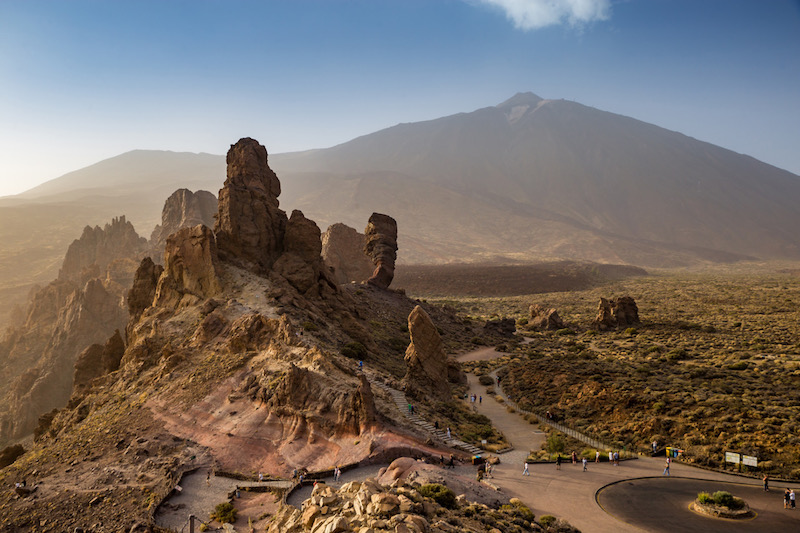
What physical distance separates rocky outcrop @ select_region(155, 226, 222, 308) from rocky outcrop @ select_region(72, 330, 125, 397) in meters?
6.02

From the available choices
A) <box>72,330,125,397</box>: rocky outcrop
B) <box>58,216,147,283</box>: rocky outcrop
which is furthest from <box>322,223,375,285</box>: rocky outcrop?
<box>72,330,125,397</box>: rocky outcrop

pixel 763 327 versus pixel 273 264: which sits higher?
pixel 273 264

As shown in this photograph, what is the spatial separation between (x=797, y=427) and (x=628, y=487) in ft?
47.8

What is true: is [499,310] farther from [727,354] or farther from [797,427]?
[797,427]

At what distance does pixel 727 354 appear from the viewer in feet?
179

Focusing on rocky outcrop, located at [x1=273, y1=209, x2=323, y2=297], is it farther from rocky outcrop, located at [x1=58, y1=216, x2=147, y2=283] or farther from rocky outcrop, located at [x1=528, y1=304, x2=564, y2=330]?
rocky outcrop, located at [x1=58, y1=216, x2=147, y2=283]

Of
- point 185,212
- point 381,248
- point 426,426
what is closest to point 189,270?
point 426,426

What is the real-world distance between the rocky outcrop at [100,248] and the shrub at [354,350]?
269 ft

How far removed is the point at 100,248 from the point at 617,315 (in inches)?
4077

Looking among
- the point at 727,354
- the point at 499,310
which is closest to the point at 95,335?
the point at 499,310

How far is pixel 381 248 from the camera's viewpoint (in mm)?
84062

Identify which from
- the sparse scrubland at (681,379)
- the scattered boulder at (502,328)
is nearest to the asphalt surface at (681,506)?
the sparse scrubland at (681,379)

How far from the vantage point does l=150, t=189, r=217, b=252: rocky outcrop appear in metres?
110

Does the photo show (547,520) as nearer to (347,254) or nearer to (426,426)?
(426,426)
